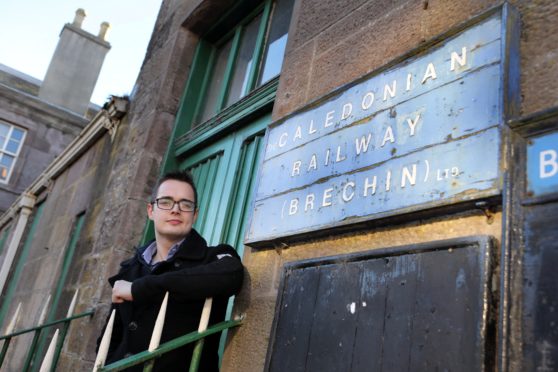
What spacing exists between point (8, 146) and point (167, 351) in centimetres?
1513

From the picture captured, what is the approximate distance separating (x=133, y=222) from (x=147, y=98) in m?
1.31

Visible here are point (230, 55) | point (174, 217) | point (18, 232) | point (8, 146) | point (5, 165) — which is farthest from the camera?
point (5, 165)

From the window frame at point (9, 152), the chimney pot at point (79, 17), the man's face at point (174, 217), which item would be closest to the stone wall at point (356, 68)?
the man's face at point (174, 217)

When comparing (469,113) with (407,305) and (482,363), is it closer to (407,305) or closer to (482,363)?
(407,305)

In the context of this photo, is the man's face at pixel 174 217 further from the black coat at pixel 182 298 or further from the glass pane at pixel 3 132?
the glass pane at pixel 3 132

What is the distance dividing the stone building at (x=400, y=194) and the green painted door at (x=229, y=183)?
15 millimetres

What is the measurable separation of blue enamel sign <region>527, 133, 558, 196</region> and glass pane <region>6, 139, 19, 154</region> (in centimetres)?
1610

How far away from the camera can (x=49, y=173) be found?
7250 mm

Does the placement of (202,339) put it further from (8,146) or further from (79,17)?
(79,17)

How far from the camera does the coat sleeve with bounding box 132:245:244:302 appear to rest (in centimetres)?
195

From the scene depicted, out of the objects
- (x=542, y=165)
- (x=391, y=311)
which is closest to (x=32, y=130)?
(x=391, y=311)

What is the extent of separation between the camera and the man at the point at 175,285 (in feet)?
6.48

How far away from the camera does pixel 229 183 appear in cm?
310

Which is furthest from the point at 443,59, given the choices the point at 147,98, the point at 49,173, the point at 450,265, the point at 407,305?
the point at 49,173
